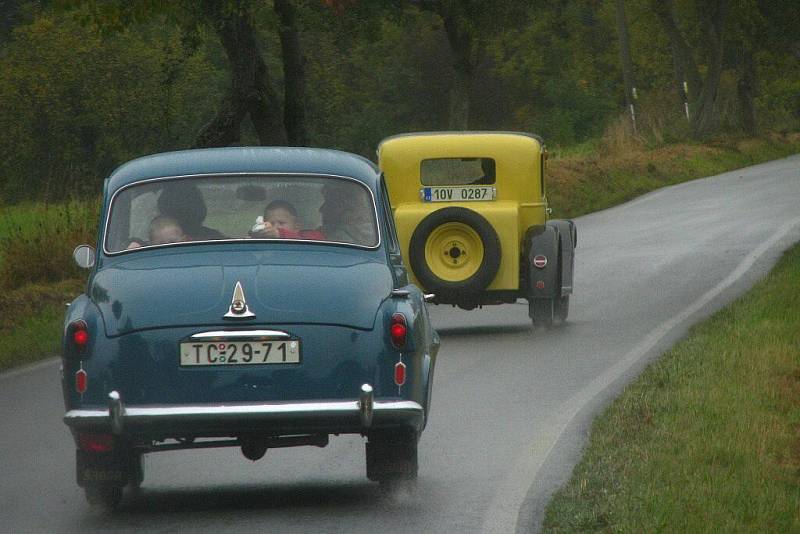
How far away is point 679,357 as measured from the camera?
13.2 m

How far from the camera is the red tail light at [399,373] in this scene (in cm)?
800

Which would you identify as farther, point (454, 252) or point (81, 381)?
point (454, 252)

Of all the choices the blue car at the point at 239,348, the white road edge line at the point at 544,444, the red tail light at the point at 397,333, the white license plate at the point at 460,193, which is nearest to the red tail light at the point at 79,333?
the blue car at the point at 239,348

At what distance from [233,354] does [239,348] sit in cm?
4

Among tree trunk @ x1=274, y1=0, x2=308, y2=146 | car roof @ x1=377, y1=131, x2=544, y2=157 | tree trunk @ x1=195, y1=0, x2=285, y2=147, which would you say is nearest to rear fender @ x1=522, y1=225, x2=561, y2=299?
car roof @ x1=377, y1=131, x2=544, y2=157

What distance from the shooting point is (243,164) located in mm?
8969

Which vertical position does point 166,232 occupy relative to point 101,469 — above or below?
above

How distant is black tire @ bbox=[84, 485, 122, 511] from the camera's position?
326 inches

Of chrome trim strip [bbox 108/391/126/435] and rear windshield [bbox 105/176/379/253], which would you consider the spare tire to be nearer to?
rear windshield [bbox 105/176/379/253]

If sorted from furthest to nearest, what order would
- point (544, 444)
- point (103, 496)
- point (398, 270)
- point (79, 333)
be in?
point (544, 444) → point (398, 270) → point (103, 496) → point (79, 333)

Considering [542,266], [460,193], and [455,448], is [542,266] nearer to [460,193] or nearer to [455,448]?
[460,193]

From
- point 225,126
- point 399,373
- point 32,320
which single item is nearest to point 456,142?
point 32,320

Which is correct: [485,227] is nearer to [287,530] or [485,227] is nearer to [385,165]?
[385,165]

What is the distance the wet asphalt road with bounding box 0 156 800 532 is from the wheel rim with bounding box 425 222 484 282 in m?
0.63
